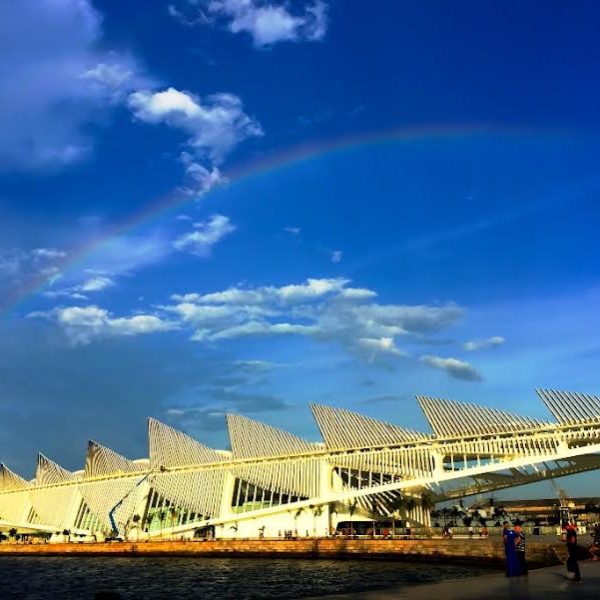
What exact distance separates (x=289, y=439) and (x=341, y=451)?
26.8 feet

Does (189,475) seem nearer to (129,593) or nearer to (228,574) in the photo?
(228,574)

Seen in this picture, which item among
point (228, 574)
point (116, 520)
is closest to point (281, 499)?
point (116, 520)

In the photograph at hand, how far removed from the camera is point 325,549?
168 ft

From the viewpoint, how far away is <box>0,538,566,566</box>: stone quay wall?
125 ft

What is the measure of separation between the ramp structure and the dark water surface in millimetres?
14508

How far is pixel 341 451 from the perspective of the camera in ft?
213

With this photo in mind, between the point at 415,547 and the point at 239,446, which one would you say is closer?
the point at 415,547

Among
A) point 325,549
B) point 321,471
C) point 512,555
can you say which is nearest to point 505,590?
point 512,555

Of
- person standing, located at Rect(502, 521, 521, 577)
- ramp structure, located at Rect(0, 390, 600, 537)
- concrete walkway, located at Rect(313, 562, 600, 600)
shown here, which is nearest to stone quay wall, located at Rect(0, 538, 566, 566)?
ramp structure, located at Rect(0, 390, 600, 537)

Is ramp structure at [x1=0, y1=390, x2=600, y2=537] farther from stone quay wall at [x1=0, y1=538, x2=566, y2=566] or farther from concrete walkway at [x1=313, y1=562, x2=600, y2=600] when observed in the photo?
concrete walkway at [x1=313, y1=562, x2=600, y2=600]

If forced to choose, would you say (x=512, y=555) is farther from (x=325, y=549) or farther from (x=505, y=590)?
(x=325, y=549)

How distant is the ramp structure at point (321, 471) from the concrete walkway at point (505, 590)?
39971mm

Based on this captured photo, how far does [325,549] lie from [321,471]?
14.1 meters

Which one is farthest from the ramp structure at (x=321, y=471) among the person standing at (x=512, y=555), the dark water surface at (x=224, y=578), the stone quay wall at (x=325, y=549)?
the person standing at (x=512, y=555)
